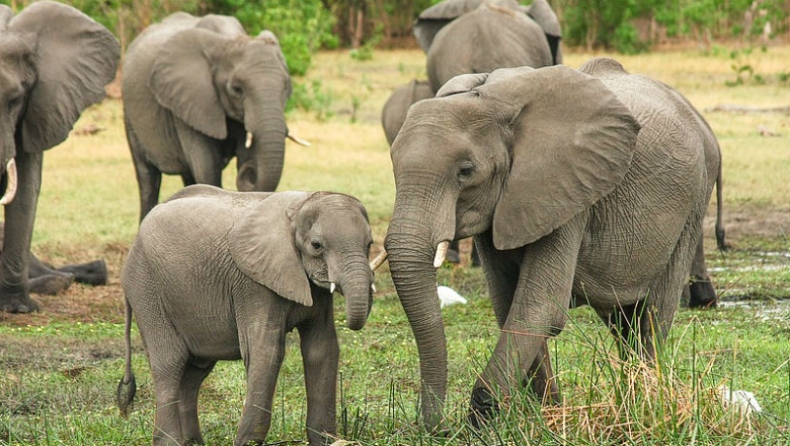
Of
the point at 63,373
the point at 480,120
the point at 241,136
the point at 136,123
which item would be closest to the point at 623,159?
the point at 480,120

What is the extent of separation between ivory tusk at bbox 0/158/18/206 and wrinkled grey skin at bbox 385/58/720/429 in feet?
11.6

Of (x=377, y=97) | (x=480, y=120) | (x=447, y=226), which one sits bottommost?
(x=377, y=97)

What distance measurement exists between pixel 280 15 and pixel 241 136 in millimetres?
11101

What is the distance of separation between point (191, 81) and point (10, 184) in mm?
1915

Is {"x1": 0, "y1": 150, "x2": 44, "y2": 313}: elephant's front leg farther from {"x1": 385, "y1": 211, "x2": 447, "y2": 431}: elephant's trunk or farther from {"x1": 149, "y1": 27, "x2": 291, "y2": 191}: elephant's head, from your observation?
{"x1": 385, "y1": 211, "x2": 447, "y2": 431}: elephant's trunk

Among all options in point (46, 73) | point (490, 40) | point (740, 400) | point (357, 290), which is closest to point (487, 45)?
point (490, 40)

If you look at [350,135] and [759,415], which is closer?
[759,415]

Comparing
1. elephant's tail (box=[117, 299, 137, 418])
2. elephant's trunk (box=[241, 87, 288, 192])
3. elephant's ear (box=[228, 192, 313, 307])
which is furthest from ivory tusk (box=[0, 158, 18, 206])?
elephant's ear (box=[228, 192, 313, 307])

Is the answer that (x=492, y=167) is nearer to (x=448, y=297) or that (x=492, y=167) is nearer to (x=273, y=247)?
(x=273, y=247)

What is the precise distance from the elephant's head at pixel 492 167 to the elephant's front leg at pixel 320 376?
41 centimetres

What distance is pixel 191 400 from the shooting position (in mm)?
5574

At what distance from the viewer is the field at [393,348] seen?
4.68 metres

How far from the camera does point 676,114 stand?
5.84m

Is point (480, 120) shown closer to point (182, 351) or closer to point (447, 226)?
point (447, 226)
